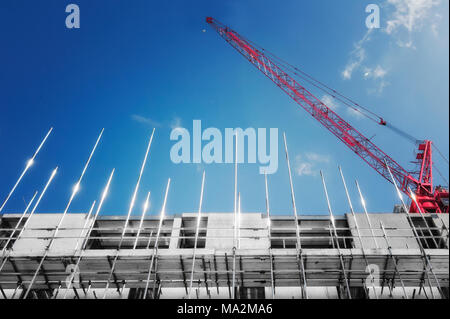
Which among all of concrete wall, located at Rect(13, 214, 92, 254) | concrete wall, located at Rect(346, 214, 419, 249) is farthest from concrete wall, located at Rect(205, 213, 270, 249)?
concrete wall, located at Rect(13, 214, 92, 254)

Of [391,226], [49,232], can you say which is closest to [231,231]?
[391,226]

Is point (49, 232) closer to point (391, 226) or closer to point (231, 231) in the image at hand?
point (231, 231)

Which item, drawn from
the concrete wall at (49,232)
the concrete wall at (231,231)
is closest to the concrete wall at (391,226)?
the concrete wall at (231,231)

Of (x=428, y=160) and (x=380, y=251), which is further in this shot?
(x=428, y=160)

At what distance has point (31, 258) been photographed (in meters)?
10.6

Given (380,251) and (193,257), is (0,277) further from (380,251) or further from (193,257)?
(380,251)

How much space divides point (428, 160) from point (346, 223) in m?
22.7

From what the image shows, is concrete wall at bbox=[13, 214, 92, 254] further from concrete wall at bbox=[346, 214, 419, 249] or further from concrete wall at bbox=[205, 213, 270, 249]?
concrete wall at bbox=[346, 214, 419, 249]

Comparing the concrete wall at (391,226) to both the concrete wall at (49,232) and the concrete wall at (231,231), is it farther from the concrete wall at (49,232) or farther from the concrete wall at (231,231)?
the concrete wall at (49,232)

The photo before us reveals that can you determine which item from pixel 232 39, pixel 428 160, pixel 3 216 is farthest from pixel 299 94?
pixel 3 216

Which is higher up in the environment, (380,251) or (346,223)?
(346,223)
